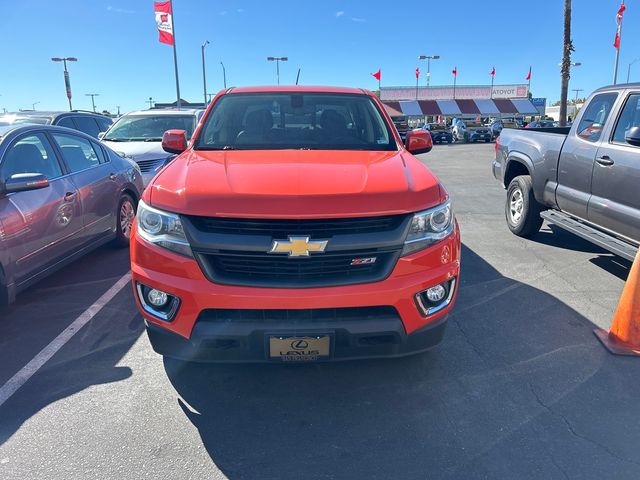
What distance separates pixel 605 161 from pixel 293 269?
3.77 m

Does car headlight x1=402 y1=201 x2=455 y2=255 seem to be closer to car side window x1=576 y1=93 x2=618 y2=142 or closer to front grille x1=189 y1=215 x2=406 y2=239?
front grille x1=189 y1=215 x2=406 y2=239

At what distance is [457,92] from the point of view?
185 feet

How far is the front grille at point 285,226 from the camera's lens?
260 cm

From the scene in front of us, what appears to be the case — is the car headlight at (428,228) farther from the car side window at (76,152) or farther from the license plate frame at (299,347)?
the car side window at (76,152)

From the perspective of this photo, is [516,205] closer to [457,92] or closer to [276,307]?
[276,307]

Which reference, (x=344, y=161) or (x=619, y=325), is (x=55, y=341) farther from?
(x=619, y=325)

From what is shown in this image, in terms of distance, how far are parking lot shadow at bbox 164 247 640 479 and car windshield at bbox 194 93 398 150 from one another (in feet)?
5.62

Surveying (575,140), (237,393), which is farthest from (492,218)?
(237,393)

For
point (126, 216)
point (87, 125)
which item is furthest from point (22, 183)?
point (87, 125)

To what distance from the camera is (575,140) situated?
5387 millimetres

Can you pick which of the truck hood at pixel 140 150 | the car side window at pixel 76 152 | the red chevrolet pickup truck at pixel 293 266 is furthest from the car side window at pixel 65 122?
the red chevrolet pickup truck at pixel 293 266

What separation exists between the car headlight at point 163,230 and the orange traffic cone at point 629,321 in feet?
10.2

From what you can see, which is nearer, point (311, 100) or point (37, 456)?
point (37, 456)

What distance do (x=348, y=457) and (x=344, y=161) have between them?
1.86m
